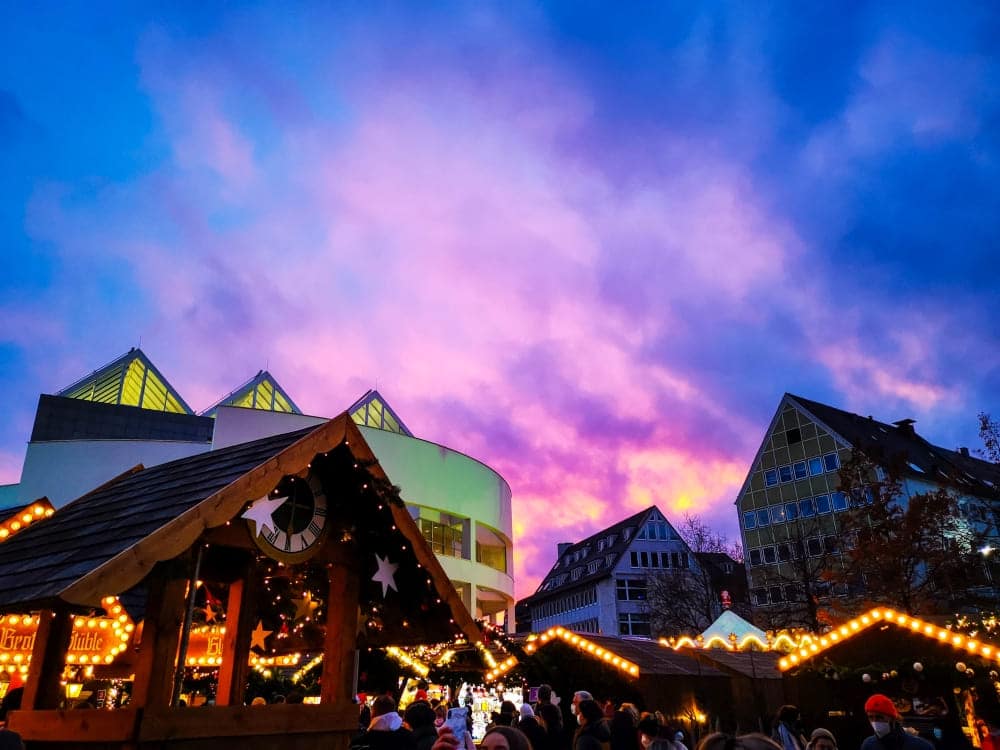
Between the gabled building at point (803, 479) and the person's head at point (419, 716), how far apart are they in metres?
33.2

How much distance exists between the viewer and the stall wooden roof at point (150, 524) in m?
4.54

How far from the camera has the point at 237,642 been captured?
667 cm

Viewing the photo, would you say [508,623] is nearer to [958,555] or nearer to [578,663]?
[958,555]

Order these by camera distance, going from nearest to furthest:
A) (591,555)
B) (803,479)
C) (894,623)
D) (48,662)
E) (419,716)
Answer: (419,716) → (48,662) → (894,623) → (803,479) → (591,555)

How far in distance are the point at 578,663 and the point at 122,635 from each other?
6594 mm

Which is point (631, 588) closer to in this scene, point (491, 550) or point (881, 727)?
point (491, 550)

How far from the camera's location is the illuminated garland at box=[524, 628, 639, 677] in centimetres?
1362

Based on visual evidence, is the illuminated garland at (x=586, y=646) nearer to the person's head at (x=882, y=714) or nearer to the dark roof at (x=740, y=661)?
the dark roof at (x=740, y=661)

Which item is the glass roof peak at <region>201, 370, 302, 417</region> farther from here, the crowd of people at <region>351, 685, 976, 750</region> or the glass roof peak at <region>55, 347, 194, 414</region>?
the crowd of people at <region>351, 685, 976, 750</region>

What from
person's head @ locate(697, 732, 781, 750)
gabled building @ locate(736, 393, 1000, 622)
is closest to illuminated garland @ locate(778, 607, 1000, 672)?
person's head @ locate(697, 732, 781, 750)

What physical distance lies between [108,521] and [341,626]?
6.85 feet

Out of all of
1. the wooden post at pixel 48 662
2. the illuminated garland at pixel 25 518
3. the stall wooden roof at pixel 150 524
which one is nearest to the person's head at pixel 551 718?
the stall wooden roof at pixel 150 524

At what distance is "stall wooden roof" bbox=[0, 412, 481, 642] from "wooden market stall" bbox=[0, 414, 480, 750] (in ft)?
0.04

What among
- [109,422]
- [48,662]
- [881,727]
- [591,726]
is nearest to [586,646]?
[591,726]
